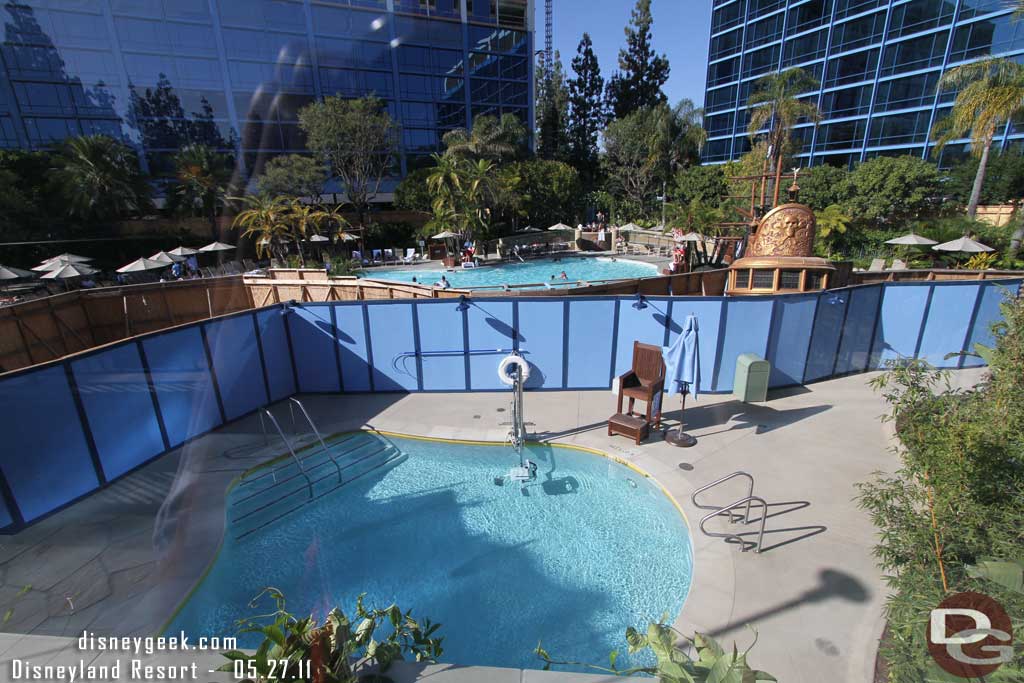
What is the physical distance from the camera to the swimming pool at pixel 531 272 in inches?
1036

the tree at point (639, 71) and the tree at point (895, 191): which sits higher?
the tree at point (639, 71)

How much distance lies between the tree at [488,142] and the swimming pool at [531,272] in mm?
11697

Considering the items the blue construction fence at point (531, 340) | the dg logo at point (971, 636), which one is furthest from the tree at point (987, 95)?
the dg logo at point (971, 636)

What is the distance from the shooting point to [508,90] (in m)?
55.8

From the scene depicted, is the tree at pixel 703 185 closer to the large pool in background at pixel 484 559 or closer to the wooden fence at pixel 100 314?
the wooden fence at pixel 100 314

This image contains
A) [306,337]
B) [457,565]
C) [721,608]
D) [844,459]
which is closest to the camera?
[721,608]

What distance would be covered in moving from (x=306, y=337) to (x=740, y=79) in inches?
2546

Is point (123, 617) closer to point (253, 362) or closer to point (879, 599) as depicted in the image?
point (253, 362)

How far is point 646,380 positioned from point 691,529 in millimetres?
3486

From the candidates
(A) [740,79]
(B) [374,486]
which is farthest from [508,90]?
(B) [374,486]

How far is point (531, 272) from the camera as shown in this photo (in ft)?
94.4

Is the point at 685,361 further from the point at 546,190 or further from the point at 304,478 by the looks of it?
the point at 546,190

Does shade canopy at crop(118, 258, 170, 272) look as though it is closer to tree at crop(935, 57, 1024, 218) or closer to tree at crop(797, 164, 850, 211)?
tree at crop(935, 57, 1024, 218)

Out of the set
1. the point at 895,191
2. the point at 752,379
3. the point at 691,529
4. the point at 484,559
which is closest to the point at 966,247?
the point at 895,191
